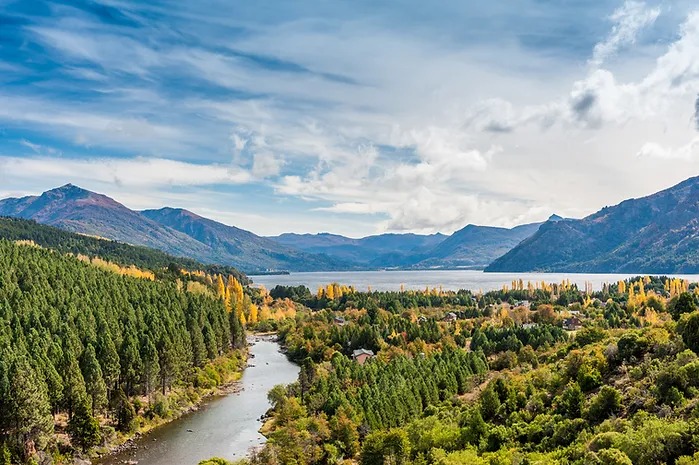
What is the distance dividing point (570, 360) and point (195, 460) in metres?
41.0

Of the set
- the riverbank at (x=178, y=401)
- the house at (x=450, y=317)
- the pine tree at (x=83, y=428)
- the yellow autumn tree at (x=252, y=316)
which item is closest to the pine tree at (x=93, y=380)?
the riverbank at (x=178, y=401)

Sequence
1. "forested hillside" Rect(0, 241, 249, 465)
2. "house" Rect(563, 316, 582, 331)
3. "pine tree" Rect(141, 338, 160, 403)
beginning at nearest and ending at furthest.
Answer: "forested hillside" Rect(0, 241, 249, 465) < "pine tree" Rect(141, 338, 160, 403) < "house" Rect(563, 316, 582, 331)

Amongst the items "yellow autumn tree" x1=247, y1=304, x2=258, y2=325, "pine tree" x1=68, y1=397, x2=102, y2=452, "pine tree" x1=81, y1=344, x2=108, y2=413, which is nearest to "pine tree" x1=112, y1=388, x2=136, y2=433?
"pine tree" x1=81, y1=344, x2=108, y2=413

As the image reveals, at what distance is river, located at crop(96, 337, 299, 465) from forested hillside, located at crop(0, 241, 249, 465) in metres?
3.66

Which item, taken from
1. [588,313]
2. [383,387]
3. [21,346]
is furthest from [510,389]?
[588,313]

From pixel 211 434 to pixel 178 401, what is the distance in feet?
46.1

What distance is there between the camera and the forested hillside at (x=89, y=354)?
50.1 meters

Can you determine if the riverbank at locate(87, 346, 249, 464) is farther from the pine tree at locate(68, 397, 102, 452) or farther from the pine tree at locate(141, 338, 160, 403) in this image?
the pine tree at locate(141, 338, 160, 403)

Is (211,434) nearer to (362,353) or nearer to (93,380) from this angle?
(93,380)

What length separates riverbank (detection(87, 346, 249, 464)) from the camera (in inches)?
2261

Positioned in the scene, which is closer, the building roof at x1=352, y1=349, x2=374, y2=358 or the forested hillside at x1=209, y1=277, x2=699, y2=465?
the forested hillside at x1=209, y1=277, x2=699, y2=465

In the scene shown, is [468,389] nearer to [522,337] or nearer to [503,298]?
[522,337]

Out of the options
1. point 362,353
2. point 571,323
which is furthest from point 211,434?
point 571,323

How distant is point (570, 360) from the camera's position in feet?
178
